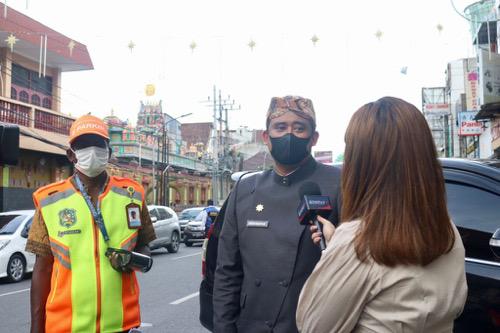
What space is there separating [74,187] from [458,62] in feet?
138

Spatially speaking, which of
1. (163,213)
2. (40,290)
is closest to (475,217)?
(40,290)

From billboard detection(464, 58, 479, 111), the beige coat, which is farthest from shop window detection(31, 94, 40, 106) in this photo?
the beige coat

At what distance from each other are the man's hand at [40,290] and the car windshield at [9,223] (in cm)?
1004

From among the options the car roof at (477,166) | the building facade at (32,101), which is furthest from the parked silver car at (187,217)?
the car roof at (477,166)

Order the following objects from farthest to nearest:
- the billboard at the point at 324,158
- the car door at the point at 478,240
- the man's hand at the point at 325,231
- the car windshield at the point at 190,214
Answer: the car windshield at the point at 190,214
the billboard at the point at 324,158
the car door at the point at 478,240
the man's hand at the point at 325,231

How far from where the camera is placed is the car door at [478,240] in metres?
2.76

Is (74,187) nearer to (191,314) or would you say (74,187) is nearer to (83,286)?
(83,286)

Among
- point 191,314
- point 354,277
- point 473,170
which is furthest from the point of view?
point 191,314

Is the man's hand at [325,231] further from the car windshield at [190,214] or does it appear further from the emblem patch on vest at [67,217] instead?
the car windshield at [190,214]

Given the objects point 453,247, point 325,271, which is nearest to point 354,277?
point 325,271

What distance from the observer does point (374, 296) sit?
1.56 metres

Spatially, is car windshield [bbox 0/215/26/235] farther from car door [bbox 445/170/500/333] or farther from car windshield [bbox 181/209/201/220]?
car windshield [bbox 181/209/201/220]

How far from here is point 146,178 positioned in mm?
41406

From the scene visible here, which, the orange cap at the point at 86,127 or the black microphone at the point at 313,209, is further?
the orange cap at the point at 86,127
